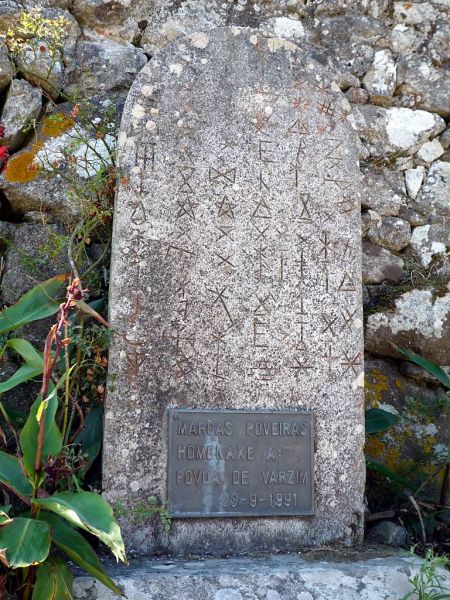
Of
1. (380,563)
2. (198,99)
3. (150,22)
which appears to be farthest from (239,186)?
(380,563)

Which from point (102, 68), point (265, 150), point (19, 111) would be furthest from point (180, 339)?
point (102, 68)

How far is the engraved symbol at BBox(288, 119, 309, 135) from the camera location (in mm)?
2682

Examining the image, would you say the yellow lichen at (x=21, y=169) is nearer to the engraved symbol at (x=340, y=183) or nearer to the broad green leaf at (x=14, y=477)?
the engraved symbol at (x=340, y=183)

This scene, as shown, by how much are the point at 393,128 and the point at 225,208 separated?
1164 millimetres

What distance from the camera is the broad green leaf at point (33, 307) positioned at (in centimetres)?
225

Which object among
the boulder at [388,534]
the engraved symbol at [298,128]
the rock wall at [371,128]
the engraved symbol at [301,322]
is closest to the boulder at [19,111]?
the rock wall at [371,128]

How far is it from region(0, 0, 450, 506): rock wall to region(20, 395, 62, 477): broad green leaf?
0.82 meters

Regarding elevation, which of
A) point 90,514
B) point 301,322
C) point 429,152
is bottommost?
point 90,514

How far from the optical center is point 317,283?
2.56m

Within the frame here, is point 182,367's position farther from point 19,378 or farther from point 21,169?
point 21,169

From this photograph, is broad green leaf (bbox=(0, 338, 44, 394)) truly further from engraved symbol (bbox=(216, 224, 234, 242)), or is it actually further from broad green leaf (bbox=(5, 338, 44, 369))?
engraved symbol (bbox=(216, 224, 234, 242))

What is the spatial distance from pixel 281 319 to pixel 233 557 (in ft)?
2.58

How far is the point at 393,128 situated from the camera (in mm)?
3295

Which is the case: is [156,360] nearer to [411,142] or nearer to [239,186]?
[239,186]
